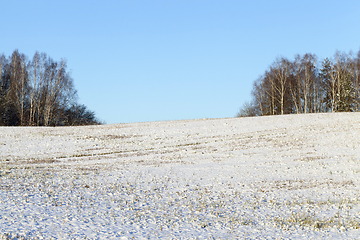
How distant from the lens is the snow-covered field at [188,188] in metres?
10.9

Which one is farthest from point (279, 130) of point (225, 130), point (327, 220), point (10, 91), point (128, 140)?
point (10, 91)

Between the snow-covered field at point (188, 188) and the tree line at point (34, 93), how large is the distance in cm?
2472

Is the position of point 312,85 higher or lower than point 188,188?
higher

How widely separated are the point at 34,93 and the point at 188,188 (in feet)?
166

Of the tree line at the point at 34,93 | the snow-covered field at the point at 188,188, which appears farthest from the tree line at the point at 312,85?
the tree line at the point at 34,93

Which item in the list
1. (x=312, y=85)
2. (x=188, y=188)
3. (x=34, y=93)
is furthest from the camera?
(x=312, y=85)

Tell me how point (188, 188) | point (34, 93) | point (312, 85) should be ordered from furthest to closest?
point (312, 85)
point (34, 93)
point (188, 188)

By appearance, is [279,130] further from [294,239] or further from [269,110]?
[269,110]

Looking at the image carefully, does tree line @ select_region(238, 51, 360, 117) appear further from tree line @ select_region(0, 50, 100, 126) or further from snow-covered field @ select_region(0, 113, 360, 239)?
tree line @ select_region(0, 50, 100, 126)

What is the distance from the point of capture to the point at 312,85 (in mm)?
71688

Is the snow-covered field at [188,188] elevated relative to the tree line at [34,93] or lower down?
lower down

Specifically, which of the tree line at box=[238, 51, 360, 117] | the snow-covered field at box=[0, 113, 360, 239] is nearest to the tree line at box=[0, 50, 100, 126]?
the snow-covered field at box=[0, 113, 360, 239]

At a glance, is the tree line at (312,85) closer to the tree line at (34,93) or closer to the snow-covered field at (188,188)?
the snow-covered field at (188,188)

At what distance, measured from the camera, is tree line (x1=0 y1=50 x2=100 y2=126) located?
2295 inches
